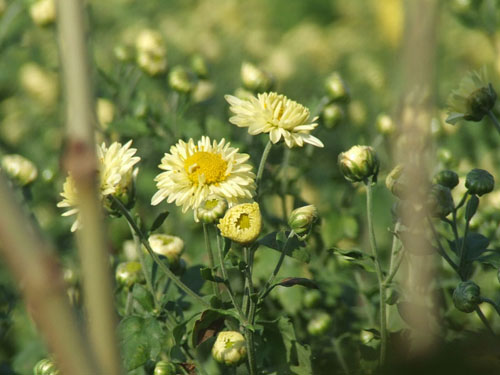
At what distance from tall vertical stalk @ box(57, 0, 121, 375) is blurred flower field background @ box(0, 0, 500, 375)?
0.01 meters

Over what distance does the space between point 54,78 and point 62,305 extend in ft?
8.74

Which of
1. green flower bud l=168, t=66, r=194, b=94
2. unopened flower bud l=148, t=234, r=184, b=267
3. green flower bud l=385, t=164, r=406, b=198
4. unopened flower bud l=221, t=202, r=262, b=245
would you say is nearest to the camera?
unopened flower bud l=221, t=202, r=262, b=245

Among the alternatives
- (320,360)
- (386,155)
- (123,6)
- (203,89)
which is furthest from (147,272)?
(123,6)

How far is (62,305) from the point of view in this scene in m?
0.39

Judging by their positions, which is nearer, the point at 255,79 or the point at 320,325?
the point at 320,325

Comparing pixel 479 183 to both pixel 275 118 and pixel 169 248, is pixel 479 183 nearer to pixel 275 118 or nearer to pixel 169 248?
pixel 275 118

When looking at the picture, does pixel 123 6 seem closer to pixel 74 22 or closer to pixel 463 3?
pixel 463 3

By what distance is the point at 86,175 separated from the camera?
40cm

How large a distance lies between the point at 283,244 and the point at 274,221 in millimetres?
421

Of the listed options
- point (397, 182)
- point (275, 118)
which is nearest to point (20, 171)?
point (275, 118)

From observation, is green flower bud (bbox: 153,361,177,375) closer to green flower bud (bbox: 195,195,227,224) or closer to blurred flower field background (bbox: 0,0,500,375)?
blurred flower field background (bbox: 0,0,500,375)

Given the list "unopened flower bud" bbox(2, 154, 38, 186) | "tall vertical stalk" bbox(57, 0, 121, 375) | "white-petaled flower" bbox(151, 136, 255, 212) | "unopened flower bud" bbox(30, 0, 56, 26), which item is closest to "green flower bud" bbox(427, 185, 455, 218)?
"white-petaled flower" bbox(151, 136, 255, 212)

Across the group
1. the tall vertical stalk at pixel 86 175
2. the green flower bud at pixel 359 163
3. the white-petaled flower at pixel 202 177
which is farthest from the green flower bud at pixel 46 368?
the tall vertical stalk at pixel 86 175

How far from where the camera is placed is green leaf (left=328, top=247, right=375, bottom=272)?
3.32ft
